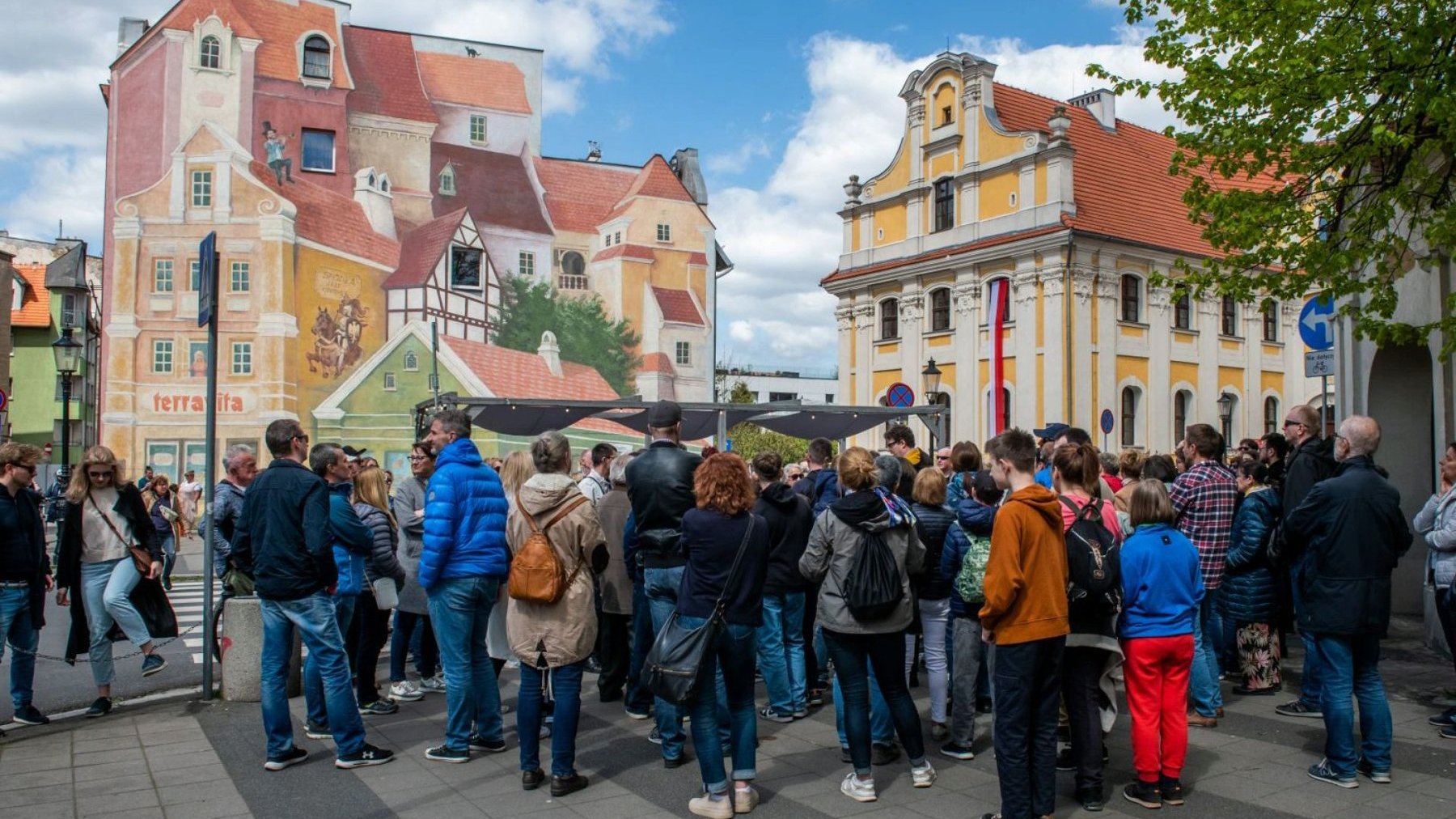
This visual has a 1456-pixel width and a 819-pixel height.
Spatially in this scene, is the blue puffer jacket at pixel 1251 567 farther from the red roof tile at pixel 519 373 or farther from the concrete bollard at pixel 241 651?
the red roof tile at pixel 519 373

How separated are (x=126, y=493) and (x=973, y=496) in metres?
6.07

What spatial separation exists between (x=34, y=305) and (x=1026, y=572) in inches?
2548

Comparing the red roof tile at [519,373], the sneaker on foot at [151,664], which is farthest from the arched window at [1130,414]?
the sneaker on foot at [151,664]

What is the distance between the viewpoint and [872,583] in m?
5.80

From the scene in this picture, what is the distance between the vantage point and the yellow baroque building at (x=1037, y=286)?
Answer: 35.4 m

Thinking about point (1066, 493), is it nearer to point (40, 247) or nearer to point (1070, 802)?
point (1070, 802)

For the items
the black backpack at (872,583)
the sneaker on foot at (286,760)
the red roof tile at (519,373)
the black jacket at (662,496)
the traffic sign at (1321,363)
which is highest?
the red roof tile at (519,373)

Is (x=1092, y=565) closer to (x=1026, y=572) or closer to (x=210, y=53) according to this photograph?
(x=1026, y=572)

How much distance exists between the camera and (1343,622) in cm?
600

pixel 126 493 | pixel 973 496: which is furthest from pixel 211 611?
pixel 973 496

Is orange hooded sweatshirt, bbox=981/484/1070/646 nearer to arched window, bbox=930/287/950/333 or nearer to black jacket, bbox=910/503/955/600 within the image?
black jacket, bbox=910/503/955/600

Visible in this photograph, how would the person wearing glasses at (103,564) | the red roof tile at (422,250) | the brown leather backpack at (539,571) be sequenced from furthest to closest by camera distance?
1. the red roof tile at (422,250)
2. the person wearing glasses at (103,564)
3. the brown leather backpack at (539,571)

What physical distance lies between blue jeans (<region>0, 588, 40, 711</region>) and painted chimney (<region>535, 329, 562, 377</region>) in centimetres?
3030

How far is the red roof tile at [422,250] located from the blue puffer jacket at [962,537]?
31.8 m
